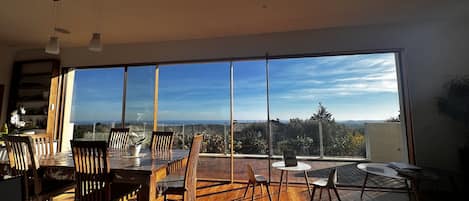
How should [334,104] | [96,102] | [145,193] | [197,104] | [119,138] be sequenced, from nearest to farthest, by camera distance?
[145,193] → [119,138] → [334,104] → [96,102] → [197,104]

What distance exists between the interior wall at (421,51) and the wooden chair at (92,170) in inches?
106

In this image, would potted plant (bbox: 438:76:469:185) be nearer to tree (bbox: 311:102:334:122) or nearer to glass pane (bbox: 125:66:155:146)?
tree (bbox: 311:102:334:122)

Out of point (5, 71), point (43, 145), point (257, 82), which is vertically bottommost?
point (43, 145)

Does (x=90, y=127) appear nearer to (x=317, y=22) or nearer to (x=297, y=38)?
(x=297, y=38)

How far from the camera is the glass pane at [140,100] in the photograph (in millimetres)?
4438

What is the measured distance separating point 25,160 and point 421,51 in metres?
5.27

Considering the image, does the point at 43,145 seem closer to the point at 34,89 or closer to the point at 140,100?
the point at 140,100

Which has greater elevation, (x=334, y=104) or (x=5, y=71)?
(x=5, y=71)

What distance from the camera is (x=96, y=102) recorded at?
476 cm

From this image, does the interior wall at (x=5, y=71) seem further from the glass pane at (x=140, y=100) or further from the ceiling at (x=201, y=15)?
the glass pane at (x=140, y=100)

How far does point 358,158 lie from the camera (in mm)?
3910

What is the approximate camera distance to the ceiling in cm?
296

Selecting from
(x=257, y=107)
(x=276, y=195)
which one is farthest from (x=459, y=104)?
(x=257, y=107)

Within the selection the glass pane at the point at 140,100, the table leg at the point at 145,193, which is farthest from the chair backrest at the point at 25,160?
the glass pane at the point at 140,100
